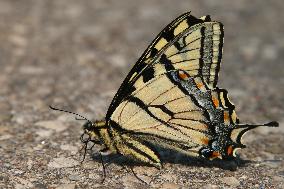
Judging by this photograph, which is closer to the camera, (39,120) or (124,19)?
(39,120)

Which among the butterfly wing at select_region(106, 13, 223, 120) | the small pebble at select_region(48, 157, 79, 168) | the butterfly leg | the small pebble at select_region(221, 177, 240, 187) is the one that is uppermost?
the butterfly wing at select_region(106, 13, 223, 120)

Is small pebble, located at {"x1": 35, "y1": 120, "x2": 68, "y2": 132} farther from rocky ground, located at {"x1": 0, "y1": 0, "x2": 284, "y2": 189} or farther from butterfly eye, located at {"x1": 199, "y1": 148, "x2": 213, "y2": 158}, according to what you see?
butterfly eye, located at {"x1": 199, "y1": 148, "x2": 213, "y2": 158}

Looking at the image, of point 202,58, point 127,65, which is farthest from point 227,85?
point 202,58

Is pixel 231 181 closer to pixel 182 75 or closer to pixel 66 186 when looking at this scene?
pixel 182 75

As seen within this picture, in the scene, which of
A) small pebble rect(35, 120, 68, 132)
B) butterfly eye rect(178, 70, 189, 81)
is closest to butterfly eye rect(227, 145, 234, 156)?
butterfly eye rect(178, 70, 189, 81)

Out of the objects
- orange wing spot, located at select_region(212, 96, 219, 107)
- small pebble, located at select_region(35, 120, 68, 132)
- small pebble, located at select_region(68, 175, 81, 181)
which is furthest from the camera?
small pebble, located at select_region(35, 120, 68, 132)

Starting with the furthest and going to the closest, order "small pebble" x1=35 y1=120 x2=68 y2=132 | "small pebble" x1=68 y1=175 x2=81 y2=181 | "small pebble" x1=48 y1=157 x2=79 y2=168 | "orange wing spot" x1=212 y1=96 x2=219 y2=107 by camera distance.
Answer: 1. "small pebble" x1=35 y1=120 x2=68 y2=132
2. "small pebble" x1=48 y1=157 x2=79 y2=168
3. "orange wing spot" x1=212 y1=96 x2=219 y2=107
4. "small pebble" x1=68 y1=175 x2=81 y2=181

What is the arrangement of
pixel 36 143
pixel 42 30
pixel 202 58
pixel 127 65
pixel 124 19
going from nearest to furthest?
pixel 202 58 < pixel 36 143 < pixel 127 65 < pixel 42 30 < pixel 124 19

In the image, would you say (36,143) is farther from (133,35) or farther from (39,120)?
(133,35)
